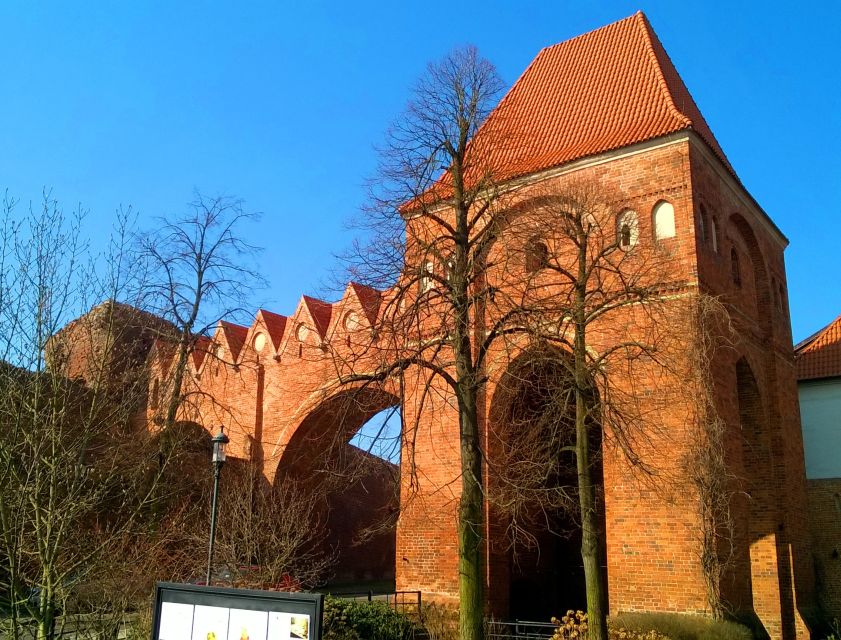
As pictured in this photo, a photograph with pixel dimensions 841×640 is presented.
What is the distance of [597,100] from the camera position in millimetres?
16328

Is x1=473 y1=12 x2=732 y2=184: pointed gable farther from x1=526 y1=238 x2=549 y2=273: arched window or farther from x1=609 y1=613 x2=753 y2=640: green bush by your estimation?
x1=609 y1=613 x2=753 y2=640: green bush

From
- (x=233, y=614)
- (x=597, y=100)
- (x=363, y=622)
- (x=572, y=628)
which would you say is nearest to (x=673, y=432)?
(x=572, y=628)

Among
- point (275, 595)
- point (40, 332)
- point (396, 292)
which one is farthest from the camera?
point (396, 292)

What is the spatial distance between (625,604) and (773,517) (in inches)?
166

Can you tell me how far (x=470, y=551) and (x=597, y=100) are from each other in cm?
1033

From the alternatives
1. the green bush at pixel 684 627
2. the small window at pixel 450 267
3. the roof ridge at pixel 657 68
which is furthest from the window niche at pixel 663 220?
the green bush at pixel 684 627

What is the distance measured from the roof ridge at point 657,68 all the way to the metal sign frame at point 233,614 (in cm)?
1117

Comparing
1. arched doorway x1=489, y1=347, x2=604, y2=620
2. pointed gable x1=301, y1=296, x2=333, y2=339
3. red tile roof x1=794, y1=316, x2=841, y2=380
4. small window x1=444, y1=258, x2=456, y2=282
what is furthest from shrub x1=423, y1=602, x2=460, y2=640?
red tile roof x1=794, y1=316, x2=841, y2=380

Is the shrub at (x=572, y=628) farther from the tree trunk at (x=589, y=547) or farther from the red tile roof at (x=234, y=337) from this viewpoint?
the red tile roof at (x=234, y=337)

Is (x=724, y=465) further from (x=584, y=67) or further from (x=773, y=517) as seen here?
(x=584, y=67)

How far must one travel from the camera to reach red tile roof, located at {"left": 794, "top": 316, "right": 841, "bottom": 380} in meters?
19.4

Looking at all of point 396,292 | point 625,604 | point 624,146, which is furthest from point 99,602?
point 624,146

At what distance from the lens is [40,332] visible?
7.61 m

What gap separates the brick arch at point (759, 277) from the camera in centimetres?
1650
